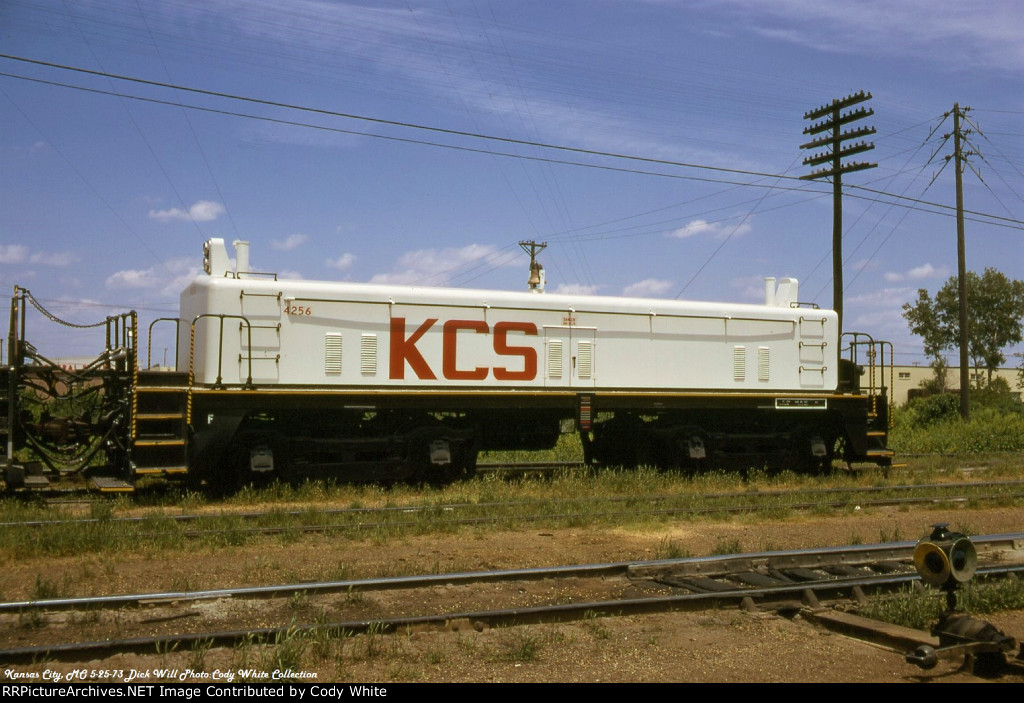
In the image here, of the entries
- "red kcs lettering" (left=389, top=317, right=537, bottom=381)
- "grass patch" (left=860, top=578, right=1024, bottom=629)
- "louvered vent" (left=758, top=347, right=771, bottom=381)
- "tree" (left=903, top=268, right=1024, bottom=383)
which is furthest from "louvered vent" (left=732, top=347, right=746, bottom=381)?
"tree" (left=903, top=268, right=1024, bottom=383)

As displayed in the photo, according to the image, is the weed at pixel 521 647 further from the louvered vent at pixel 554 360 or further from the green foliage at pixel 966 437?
the green foliage at pixel 966 437

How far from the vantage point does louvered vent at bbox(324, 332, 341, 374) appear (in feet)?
44.0

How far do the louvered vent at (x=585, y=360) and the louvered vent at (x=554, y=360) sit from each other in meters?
0.35

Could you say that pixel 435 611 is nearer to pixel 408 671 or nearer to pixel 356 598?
pixel 356 598

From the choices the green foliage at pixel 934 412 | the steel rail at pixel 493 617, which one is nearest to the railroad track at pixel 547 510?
the steel rail at pixel 493 617

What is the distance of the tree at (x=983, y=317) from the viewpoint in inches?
2584

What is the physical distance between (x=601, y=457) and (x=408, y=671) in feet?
Answer: 39.2

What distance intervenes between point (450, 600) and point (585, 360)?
326 inches

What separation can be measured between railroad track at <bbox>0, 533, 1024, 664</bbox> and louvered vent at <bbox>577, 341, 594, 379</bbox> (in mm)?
6848

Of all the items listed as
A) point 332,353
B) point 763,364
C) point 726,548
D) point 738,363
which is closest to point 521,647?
point 726,548

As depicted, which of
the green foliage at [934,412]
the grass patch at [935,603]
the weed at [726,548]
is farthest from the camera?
the green foliage at [934,412]

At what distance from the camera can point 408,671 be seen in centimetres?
528

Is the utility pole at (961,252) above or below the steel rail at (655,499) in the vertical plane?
above

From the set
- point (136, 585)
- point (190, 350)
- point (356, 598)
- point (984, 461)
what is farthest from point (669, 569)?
point (984, 461)
